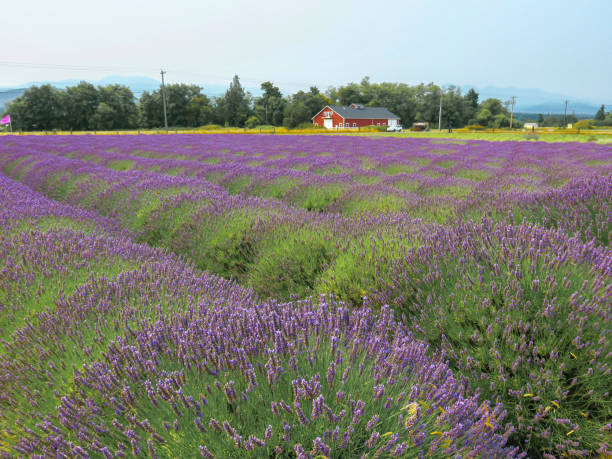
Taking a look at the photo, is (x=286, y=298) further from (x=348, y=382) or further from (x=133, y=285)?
(x=348, y=382)

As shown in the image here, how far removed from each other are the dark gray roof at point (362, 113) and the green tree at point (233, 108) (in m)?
18.1

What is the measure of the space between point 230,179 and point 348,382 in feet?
23.3

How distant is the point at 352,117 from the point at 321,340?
79.1m

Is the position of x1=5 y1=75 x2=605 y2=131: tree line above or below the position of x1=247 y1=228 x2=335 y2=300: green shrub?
above

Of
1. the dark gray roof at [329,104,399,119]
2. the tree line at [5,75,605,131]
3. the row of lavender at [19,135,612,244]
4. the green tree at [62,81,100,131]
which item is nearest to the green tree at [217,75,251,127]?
the tree line at [5,75,605,131]

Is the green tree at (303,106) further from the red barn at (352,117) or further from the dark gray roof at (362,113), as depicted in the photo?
the dark gray roof at (362,113)

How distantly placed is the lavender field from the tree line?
65.9 meters

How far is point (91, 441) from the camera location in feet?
3.97

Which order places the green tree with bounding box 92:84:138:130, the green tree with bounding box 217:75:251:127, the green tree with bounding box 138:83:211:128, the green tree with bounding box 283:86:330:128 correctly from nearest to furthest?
the green tree with bounding box 92:84:138:130
the green tree with bounding box 138:83:211:128
the green tree with bounding box 283:86:330:128
the green tree with bounding box 217:75:251:127

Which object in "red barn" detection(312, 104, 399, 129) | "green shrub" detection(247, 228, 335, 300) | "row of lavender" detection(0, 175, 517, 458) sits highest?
"red barn" detection(312, 104, 399, 129)

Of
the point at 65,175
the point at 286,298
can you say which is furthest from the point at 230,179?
the point at 286,298

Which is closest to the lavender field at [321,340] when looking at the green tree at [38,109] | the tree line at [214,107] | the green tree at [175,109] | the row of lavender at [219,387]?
the row of lavender at [219,387]

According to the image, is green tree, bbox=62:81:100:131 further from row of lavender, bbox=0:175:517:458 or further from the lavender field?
row of lavender, bbox=0:175:517:458

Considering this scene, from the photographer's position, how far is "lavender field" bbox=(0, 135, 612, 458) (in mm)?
1153
